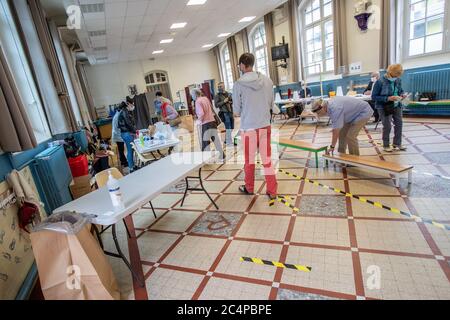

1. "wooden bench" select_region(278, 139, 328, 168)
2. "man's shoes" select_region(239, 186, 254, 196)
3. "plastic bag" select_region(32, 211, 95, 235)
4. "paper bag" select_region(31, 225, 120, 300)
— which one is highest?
"plastic bag" select_region(32, 211, 95, 235)

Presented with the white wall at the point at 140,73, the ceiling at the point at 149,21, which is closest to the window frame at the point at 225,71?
the white wall at the point at 140,73

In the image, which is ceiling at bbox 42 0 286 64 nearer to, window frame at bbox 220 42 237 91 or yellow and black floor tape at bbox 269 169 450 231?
window frame at bbox 220 42 237 91

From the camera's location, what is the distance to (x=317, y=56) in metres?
8.73

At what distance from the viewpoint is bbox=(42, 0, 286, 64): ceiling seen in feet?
19.7

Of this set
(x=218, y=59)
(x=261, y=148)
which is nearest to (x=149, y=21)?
(x=261, y=148)

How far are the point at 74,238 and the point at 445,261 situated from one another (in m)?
2.38

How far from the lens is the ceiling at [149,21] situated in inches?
236

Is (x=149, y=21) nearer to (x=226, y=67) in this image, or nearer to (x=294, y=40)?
(x=294, y=40)

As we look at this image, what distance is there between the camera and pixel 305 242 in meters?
2.20

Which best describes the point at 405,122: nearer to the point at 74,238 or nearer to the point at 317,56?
the point at 317,56

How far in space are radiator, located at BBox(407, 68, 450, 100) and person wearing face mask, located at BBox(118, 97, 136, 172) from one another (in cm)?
619

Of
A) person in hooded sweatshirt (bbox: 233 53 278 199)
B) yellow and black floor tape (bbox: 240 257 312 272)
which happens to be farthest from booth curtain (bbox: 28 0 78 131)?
yellow and black floor tape (bbox: 240 257 312 272)

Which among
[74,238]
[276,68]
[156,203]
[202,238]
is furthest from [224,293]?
[276,68]

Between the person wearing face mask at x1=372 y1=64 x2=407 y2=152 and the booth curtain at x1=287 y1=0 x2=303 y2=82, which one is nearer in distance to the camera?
the person wearing face mask at x1=372 y1=64 x2=407 y2=152
